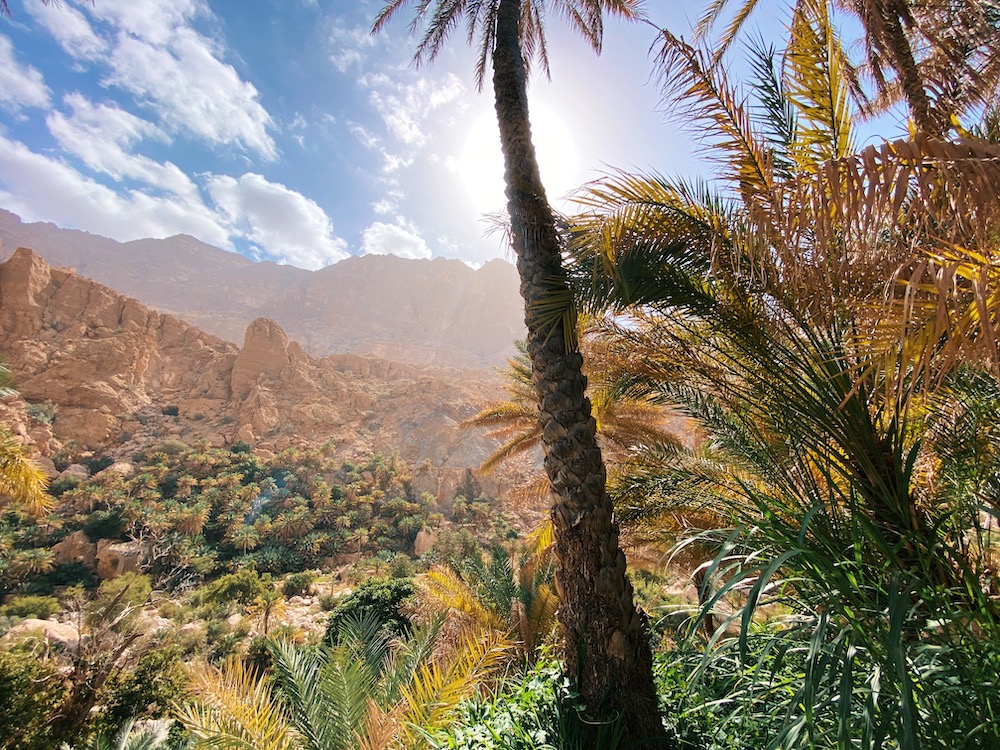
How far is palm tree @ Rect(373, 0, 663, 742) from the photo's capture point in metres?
2.38

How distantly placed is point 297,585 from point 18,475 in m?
16.0

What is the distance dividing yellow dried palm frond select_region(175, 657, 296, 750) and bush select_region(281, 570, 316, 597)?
20.7m

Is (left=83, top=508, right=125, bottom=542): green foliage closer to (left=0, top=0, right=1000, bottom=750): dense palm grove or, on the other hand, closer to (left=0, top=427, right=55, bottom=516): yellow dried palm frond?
(left=0, top=427, right=55, bottom=516): yellow dried palm frond

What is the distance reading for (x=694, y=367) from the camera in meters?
3.37

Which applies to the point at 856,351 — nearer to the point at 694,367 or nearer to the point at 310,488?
the point at 694,367

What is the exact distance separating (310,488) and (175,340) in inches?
1117

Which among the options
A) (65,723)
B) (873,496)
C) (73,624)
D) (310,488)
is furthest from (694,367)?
(310,488)

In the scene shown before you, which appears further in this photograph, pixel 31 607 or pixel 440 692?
pixel 31 607

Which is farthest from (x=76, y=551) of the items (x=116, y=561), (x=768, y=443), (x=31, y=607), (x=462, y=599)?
(x=768, y=443)

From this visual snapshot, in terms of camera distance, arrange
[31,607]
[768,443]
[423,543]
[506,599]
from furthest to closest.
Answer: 1. [423,543]
2. [31,607]
3. [506,599]
4. [768,443]

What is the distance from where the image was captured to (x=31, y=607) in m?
15.7

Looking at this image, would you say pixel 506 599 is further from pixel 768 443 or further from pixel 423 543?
pixel 423 543

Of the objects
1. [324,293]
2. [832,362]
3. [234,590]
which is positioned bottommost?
[234,590]

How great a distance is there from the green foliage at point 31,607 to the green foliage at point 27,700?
12.3m
